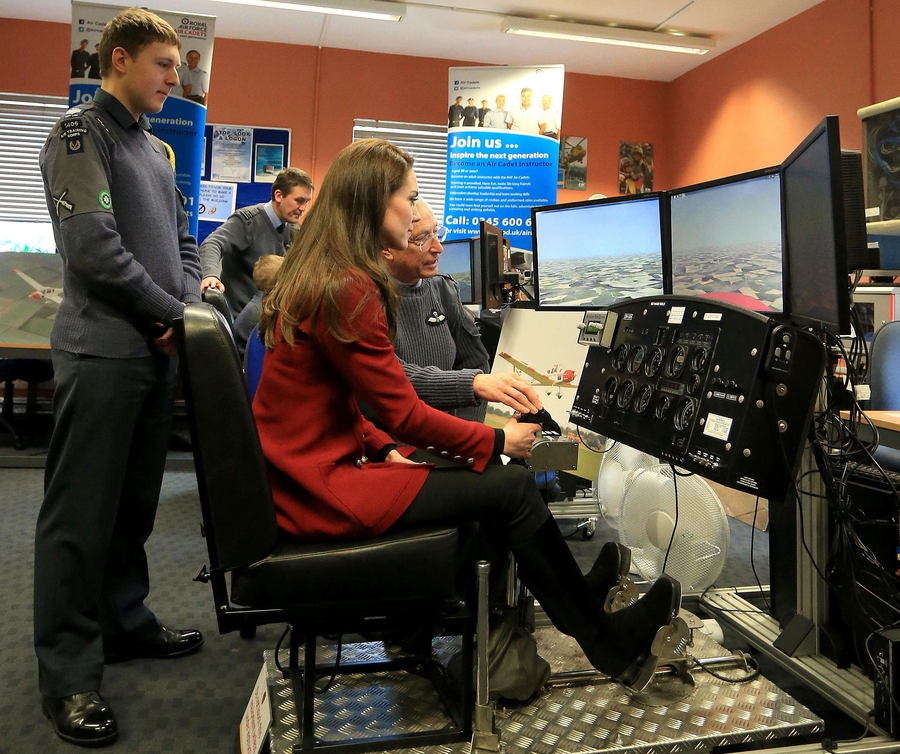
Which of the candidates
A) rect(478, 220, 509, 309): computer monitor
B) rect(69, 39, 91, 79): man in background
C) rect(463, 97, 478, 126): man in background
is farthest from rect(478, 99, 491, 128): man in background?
rect(69, 39, 91, 79): man in background

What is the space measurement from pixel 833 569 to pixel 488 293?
1767mm

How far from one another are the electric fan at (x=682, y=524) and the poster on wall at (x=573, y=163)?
5.39 m

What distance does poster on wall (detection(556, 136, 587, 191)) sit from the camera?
24.0 feet

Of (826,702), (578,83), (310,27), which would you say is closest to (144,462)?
(826,702)

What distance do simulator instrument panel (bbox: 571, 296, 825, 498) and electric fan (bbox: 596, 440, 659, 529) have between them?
0.97 meters

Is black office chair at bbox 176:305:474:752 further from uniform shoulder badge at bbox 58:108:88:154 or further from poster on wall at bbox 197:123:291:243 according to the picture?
poster on wall at bbox 197:123:291:243

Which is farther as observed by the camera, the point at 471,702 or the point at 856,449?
the point at 856,449

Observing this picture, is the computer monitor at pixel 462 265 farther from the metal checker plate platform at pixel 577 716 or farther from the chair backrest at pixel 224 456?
the chair backrest at pixel 224 456

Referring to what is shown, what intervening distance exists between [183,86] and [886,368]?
10.3 feet

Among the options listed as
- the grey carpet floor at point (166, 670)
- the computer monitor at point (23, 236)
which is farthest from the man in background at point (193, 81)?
the computer monitor at point (23, 236)

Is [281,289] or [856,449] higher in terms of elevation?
[281,289]

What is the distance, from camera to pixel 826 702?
1.89m

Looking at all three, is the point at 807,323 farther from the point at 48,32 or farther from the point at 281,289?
the point at 48,32

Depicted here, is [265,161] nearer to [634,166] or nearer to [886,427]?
[634,166]
